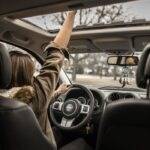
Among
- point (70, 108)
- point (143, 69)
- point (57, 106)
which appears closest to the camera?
point (143, 69)

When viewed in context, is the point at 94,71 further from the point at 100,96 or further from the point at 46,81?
the point at 46,81

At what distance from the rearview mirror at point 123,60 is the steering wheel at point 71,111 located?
0.44 meters

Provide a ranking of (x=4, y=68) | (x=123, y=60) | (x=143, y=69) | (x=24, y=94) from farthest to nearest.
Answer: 1. (x=123, y=60)
2. (x=143, y=69)
3. (x=24, y=94)
4. (x=4, y=68)

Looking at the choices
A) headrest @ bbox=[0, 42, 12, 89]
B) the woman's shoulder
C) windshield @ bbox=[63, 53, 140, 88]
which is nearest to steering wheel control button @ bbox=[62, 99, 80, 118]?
windshield @ bbox=[63, 53, 140, 88]

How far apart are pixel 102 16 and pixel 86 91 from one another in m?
1.64

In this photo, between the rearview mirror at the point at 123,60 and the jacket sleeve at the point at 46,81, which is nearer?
the jacket sleeve at the point at 46,81

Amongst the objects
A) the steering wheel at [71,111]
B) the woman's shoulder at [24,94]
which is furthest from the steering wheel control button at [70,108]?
the woman's shoulder at [24,94]

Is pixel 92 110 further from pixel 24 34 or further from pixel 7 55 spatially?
pixel 7 55

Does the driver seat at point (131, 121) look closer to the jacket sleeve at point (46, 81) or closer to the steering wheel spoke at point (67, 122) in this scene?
the jacket sleeve at point (46, 81)

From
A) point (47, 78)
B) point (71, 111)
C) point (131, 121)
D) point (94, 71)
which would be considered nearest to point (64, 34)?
point (47, 78)

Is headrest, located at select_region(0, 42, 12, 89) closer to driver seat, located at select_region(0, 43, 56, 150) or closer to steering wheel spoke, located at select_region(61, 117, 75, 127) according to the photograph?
driver seat, located at select_region(0, 43, 56, 150)

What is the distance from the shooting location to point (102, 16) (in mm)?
5863

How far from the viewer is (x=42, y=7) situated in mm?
3545

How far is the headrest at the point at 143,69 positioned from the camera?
3.07 meters
